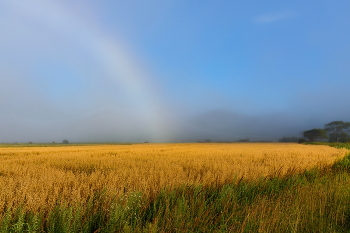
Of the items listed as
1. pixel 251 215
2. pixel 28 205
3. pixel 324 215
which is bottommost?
pixel 324 215

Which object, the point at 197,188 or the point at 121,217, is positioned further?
the point at 197,188

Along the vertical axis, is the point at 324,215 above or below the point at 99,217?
below

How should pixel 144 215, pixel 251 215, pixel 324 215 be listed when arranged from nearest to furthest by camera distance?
pixel 251 215 → pixel 144 215 → pixel 324 215

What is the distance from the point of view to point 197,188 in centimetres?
545

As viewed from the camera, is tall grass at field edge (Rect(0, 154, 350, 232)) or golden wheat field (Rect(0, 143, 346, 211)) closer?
tall grass at field edge (Rect(0, 154, 350, 232))

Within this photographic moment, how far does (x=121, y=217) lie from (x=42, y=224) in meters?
1.27

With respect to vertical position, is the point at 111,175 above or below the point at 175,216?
above

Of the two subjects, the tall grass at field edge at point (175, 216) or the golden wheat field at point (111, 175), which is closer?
the tall grass at field edge at point (175, 216)

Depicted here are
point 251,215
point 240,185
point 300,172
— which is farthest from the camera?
point 300,172

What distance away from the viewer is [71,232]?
11.1ft

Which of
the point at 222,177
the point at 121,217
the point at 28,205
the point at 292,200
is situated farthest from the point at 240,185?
the point at 28,205

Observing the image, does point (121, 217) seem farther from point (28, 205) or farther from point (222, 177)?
point (222, 177)

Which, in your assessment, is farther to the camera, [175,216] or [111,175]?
[111,175]

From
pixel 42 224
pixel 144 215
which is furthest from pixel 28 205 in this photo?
pixel 144 215
